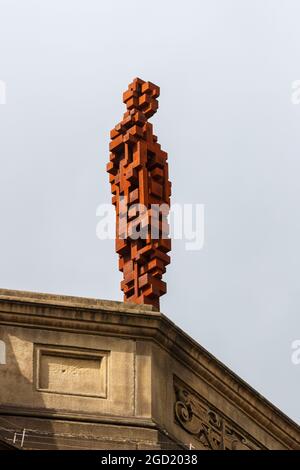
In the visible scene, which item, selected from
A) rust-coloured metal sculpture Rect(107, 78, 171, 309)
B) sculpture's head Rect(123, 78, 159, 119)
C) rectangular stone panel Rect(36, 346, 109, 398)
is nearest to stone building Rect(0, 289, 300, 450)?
rectangular stone panel Rect(36, 346, 109, 398)

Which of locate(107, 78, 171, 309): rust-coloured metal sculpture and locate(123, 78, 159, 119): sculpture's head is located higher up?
locate(123, 78, 159, 119): sculpture's head

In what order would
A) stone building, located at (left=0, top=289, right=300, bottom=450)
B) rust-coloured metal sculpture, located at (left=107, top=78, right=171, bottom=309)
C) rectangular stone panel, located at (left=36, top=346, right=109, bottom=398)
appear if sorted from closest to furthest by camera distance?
stone building, located at (left=0, top=289, right=300, bottom=450), rectangular stone panel, located at (left=36, top=346, right=109, bottom=398), rust-coloured metal sculpture, located at (left=107, top=78, right=171, bottom=309)

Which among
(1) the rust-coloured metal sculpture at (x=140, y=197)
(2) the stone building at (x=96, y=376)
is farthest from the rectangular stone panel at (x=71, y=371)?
(1) the rust-coloured metal sculpture at (x=140, y=197)

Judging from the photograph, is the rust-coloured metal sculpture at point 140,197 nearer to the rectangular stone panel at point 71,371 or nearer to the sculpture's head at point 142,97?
the sculpture's head at point 142,97

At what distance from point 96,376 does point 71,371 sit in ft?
1.49

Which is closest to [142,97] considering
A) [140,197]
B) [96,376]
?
[140,197]

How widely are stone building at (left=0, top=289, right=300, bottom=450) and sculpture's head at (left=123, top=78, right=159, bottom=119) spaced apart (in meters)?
4.45

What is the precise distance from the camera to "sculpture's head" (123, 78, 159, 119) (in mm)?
42719

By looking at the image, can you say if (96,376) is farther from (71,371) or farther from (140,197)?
(140,197)

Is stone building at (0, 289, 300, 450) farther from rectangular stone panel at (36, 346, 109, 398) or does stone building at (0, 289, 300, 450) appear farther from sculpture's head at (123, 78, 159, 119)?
sculpture's head at (123, 78, 159, 119)

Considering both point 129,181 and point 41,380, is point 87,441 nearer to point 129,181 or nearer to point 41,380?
point 41,380

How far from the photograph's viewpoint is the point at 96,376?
39.7 m

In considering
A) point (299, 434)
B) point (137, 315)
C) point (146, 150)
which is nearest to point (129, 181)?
point (146, 150)
